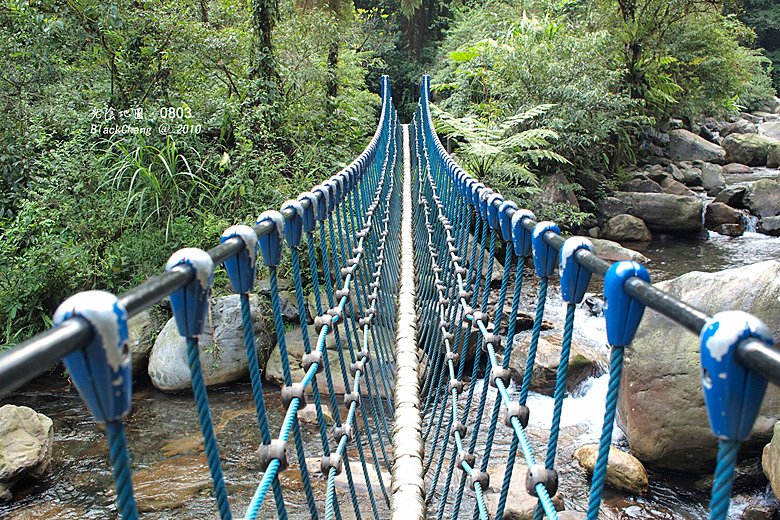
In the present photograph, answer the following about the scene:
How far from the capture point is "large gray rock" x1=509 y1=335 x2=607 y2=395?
3436mm

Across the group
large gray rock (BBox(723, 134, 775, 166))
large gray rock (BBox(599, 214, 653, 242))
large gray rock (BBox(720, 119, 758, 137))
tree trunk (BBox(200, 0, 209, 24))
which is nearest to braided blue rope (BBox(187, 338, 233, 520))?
tree trunk (BBox(200, 0, 209, 24))

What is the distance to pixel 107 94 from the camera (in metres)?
4.60

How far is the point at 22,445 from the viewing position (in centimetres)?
270

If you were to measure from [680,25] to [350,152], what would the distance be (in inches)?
207

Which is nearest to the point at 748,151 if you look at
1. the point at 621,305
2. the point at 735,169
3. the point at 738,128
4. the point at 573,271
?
the point at 735,169

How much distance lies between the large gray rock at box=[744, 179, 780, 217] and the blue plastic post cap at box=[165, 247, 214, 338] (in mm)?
7939

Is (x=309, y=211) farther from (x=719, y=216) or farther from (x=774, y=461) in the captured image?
(x=719, y=216)

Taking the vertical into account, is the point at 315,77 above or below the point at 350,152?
above

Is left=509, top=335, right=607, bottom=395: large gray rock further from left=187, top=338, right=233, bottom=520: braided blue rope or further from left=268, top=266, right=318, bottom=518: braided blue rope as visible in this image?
left=187, top=338, right=233, bottom=520: braided blue rope

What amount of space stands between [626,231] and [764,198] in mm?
2192

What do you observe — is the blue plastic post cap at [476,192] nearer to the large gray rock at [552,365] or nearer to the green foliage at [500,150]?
the large gray rock at [552,365]

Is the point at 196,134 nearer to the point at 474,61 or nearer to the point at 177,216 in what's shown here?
the point at 177,216

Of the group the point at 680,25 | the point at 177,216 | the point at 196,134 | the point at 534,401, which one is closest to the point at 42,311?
the point at 177,216

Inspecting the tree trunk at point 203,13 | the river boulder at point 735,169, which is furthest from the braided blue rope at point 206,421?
the river boulder at point 735,169
